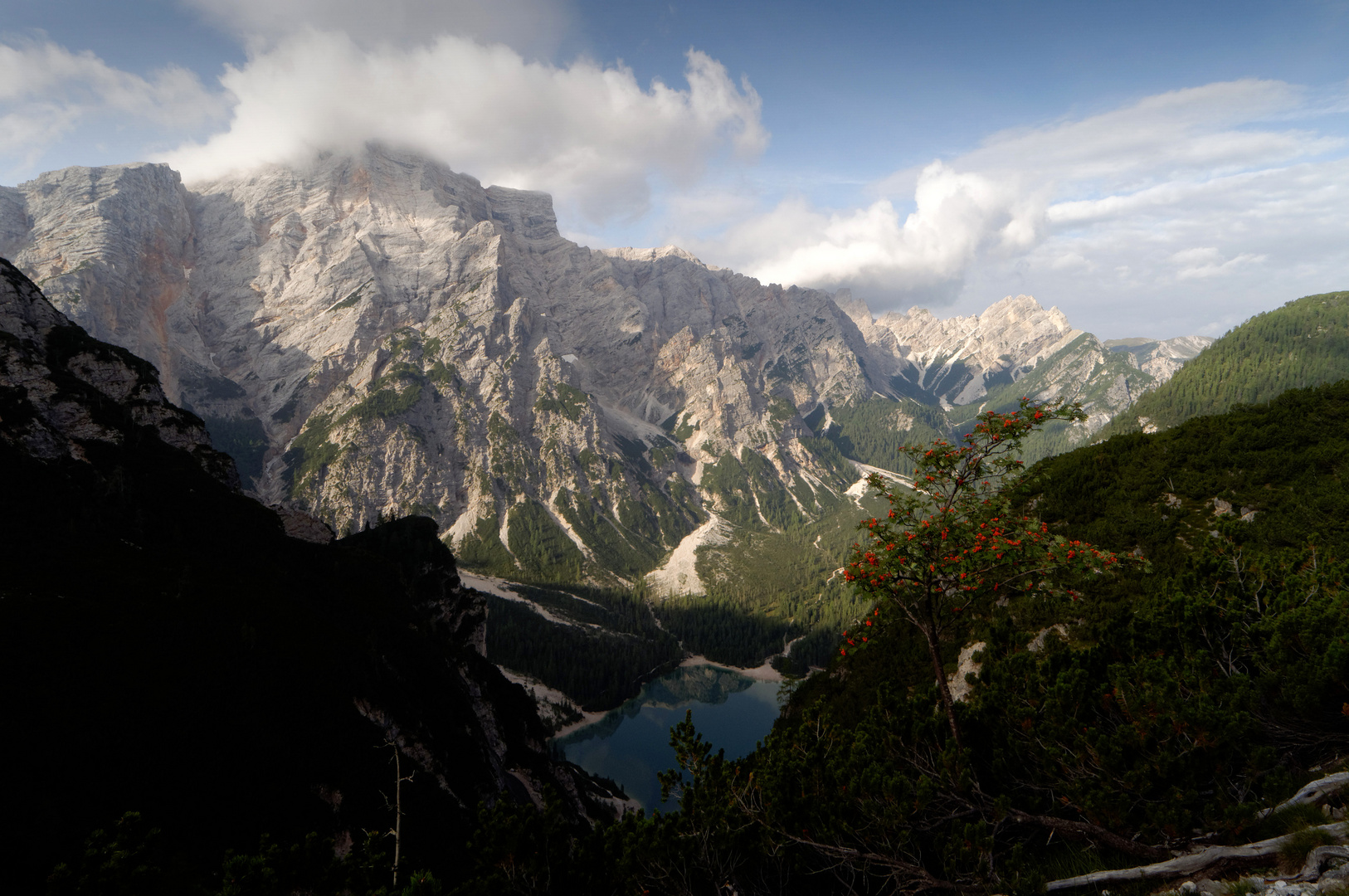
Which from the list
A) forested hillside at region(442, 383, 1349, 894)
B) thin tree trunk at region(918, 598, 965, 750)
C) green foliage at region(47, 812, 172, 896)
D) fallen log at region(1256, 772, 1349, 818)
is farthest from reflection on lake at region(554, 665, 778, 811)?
fallen log at region(1256, 772, 1349, 818)

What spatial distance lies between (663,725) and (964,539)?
16455 centimetres

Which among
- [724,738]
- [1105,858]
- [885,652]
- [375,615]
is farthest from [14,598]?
[724,738]

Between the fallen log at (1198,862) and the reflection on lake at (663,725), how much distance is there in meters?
122

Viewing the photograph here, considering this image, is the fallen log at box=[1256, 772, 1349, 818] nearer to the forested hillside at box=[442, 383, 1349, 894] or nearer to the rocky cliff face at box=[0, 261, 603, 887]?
the forested hillside at box=[442, 383, 1349, 894]

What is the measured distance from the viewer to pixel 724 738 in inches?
5778

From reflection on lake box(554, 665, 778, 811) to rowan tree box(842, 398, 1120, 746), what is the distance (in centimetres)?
11936

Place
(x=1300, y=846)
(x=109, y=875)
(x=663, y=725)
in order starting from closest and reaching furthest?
(x=1300, y=846)
(x=109, y=875)
(x=663, y=725)

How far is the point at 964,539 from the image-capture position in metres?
13.4

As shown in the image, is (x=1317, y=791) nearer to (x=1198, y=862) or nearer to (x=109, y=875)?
(x=1198, y=862)

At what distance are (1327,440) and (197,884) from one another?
63770mm

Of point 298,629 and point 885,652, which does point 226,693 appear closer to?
point 298,629

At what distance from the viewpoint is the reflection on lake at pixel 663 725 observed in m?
136

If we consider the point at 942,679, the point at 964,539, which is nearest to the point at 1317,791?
the point at 942,679

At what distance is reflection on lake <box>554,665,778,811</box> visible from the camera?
136 m
